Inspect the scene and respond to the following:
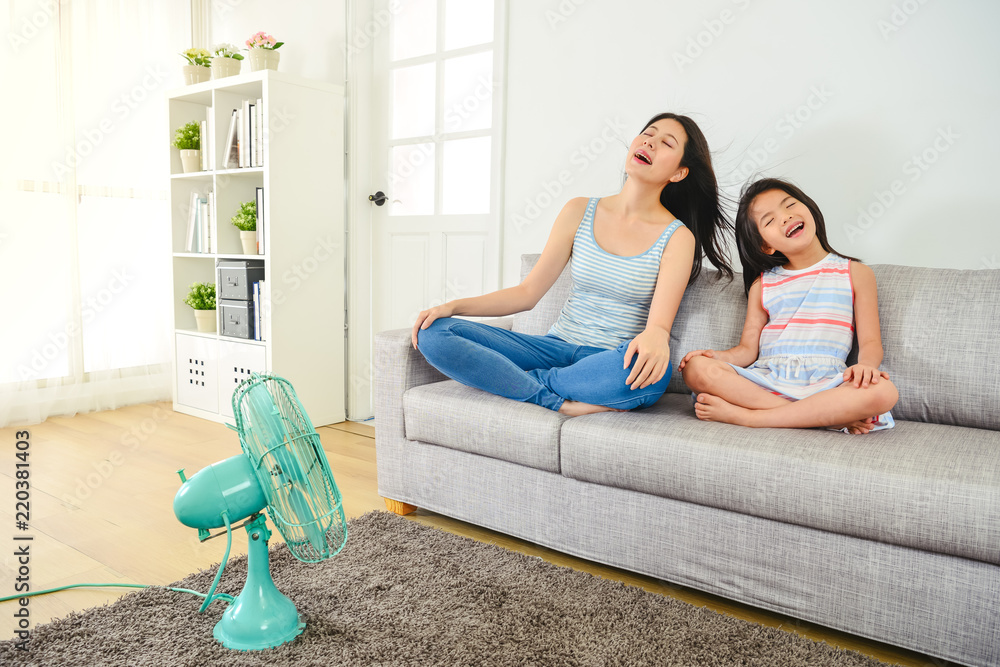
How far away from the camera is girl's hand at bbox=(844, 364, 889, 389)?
146cm

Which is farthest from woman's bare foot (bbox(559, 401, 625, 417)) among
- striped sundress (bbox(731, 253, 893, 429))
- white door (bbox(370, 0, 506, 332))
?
white door (bbox(370, 0, 506, 332))

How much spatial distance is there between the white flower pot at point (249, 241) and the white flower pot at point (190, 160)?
456 millimetres

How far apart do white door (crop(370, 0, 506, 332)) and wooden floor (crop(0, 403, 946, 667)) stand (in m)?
0.75

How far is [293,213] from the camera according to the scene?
2.93 m

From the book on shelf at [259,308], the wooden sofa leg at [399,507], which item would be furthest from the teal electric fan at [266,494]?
the book on shelf at [259,308]

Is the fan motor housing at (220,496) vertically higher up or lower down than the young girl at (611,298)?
lower down

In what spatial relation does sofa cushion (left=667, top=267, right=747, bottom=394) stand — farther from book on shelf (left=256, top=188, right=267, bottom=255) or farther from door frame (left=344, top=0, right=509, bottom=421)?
book on shelf (left=256, top=188, right=267, bottom=255)

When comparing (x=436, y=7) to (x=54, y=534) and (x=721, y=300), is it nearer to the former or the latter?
(x=721, y=300)

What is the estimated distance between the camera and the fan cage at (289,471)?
117 cm

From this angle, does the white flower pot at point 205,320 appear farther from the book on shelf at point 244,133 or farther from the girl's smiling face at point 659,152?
the girl's smiling face at point 659,152

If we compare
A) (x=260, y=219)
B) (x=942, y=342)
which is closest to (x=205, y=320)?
(x=260, y=219)

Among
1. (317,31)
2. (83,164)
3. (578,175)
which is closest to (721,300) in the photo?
(578,175)

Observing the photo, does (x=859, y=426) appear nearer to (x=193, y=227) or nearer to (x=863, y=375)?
(x=863, y=375)

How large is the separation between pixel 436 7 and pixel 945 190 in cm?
208
